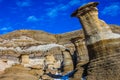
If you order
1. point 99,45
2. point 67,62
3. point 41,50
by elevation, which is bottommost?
point 67,62

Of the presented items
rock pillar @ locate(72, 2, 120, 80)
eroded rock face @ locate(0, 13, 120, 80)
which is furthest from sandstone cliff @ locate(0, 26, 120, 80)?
rock pillar @ locate(72, 2, 120, 80)

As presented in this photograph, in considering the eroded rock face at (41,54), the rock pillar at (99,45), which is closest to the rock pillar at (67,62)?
the eroded rock face at (41,54)

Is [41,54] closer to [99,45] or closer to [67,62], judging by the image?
[67,62]

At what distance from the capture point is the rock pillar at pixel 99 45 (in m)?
13.2

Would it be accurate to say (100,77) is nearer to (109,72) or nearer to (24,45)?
(109,72)

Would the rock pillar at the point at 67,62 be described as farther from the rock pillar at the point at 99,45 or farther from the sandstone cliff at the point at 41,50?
the rock pillar at the point at 99,45

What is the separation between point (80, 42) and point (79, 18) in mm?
11187

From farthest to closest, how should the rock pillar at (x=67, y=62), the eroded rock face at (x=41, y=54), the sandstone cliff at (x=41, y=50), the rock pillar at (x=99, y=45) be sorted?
the sandstone cliff at (x=41, y=50) → the rock pillar at (x=67, y=62) → the eroded rock face at (x=41, y=54) → the rock pillar at (x=99, y=45)

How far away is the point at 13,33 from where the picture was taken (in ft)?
301

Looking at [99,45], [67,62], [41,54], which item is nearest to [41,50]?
[41,54]

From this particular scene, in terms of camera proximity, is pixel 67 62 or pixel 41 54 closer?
pixel 67 62

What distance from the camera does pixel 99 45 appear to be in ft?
46.7

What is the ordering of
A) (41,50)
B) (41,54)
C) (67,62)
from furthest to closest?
(41,50) < (41,54) < (67,62)

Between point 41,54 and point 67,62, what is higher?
point 41,54
